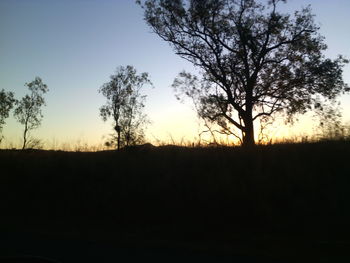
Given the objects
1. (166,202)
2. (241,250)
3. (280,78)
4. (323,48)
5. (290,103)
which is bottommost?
(241,250)

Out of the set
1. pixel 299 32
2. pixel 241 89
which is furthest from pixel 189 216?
pixel 299 32

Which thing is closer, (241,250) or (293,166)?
(241,250)

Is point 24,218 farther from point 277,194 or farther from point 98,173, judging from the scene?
point 277,194

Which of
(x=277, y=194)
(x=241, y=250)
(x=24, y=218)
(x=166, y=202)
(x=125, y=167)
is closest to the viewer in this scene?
(x=241, y=250)

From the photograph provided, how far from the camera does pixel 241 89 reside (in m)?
26.2

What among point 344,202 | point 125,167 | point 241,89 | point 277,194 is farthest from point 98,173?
point 241,89

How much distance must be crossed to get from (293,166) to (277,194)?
1398mm

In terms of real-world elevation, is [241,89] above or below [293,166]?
above

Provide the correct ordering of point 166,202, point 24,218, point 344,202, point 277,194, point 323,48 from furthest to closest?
point 323,48 → point 24,218 → point 166,202 → point 277,194 → point 344,202

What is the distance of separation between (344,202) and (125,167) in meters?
7.38

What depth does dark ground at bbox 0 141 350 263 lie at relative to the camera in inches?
323

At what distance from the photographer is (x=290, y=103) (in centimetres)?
2600

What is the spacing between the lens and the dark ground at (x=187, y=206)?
8.20m

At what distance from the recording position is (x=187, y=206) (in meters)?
10.8
